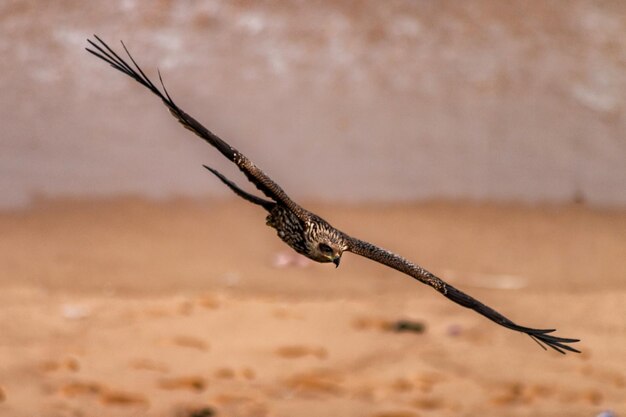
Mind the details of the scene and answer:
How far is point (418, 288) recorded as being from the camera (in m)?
10.3

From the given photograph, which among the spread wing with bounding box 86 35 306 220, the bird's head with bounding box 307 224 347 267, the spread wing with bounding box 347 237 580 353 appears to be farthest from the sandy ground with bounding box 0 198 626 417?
the spread wing with bounding box 86 35 306 220

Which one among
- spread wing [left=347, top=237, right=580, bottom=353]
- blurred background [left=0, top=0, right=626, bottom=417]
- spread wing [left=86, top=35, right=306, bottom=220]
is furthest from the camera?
blurred background [left=0, top=0, right=626, bottom=417]

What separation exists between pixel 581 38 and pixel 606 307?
5.41m

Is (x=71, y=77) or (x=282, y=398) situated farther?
(x=71, y=77)

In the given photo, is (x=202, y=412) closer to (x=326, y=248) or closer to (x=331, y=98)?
(x=326, y=248)

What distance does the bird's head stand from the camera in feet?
18.4

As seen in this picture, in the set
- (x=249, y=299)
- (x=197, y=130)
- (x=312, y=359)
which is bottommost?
(x=197, y=130)

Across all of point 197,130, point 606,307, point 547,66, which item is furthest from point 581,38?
point 197,130

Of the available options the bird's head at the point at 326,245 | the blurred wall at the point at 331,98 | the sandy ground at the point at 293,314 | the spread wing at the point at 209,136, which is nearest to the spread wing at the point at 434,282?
the bird's head at the point at 326,245

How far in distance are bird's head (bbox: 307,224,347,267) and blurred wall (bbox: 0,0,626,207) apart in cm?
572

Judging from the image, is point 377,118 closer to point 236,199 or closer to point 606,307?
point 236,199

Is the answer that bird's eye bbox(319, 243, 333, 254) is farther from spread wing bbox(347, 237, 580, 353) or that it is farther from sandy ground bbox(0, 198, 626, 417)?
sandy ground bbox(0, 198, 626, 417)

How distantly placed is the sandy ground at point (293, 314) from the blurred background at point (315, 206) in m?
0.02

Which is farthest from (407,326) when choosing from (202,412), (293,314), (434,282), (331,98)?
(331,98)
